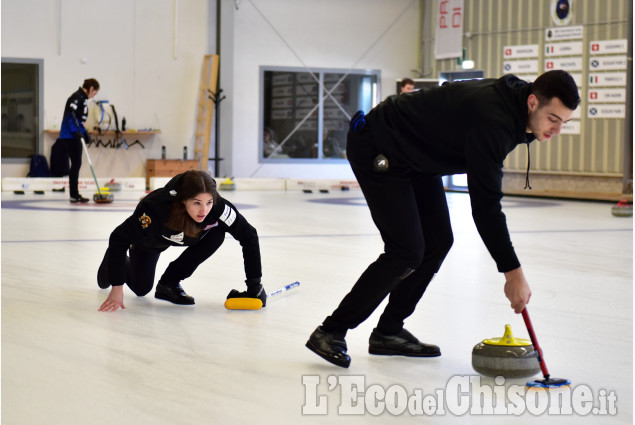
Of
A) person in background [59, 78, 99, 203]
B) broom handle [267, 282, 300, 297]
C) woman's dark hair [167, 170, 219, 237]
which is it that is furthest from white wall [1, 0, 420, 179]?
woman's dark hair [167, 170, 219, 237]

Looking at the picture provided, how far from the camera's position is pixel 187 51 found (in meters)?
15.6

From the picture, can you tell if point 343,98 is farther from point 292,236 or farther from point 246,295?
point 246,295

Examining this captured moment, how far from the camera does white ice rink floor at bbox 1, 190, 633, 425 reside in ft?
8.06

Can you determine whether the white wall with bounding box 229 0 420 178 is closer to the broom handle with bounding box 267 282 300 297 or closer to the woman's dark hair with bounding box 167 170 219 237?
the broom handle with bounding box 267 282 300 297

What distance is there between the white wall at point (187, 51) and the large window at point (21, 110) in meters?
0.18

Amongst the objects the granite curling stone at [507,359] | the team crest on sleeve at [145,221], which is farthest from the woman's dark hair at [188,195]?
the granite curling stone at [507,359]

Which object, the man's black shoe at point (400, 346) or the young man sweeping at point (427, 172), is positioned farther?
the man's black shoe at point (400, 346)

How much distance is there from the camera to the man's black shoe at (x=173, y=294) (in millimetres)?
4082

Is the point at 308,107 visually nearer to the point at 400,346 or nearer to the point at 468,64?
the point at 468,64

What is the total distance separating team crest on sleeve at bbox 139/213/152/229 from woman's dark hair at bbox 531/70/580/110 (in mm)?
1905

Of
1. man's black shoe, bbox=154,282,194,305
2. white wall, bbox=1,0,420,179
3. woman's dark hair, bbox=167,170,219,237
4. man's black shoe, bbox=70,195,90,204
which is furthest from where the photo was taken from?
white wall, bbox=1,0,420,179

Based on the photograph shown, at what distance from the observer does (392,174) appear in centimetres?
286

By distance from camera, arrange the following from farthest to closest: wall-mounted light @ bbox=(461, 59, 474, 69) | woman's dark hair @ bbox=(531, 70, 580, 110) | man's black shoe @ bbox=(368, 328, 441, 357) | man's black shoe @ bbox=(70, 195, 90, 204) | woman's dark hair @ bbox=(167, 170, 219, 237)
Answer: wall-mounted light @ bbox=(461, 59, 474, 69) → man's black shoe @ bbox=(70, 195, 90, 204) → woman's dark hair @ bbox=(167, 170, 219, 237) → man's black shoe @ bbox=(368, 328, 441, 357) → woman's dark hair @ bbox=(531, 70, 580, 110)

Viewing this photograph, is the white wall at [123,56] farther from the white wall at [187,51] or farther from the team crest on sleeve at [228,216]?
the team crest on sleeve at [228,216]
